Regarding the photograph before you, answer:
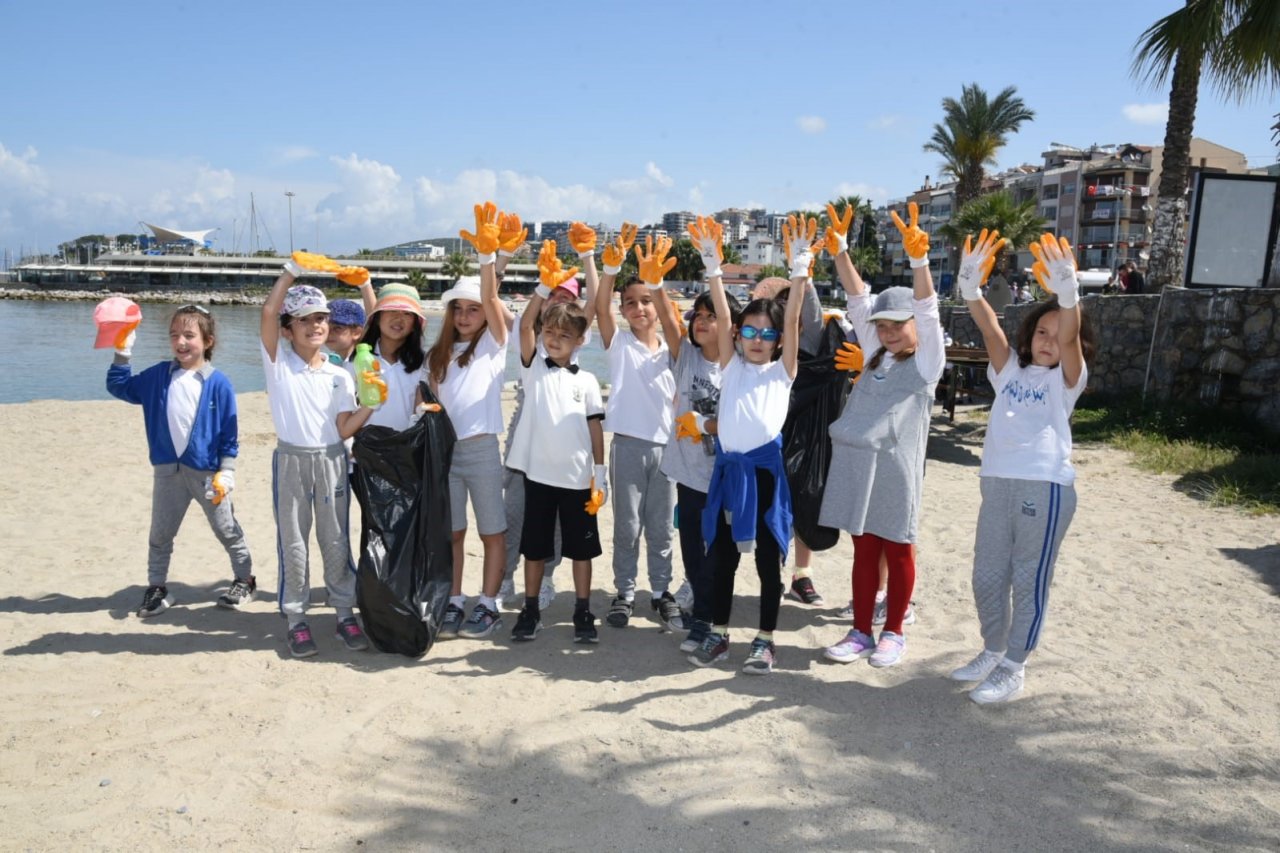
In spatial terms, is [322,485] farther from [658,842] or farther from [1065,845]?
[1065,845]

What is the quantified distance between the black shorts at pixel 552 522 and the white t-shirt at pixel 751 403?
0.82 metres

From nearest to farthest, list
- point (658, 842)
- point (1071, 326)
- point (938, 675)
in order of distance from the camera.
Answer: point (658, 842) < point (1071, 326) < point (938, 675)

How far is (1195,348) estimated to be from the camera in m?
9.80

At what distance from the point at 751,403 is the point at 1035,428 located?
3.81 ft

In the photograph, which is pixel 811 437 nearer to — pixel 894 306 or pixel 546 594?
pixel 894 306

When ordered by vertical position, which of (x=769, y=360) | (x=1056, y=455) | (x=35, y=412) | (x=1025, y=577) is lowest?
(x=35, y=412)

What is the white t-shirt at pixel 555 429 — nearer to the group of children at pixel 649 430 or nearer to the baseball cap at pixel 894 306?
the group of children at pixel 649 430

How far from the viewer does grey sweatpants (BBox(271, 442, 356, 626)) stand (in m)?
3.95

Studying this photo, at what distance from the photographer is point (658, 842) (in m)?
2.63

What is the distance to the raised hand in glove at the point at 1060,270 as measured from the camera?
322 centimetres

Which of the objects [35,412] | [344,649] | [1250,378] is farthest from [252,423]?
[1250,378]

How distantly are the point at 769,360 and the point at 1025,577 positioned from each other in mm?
1414

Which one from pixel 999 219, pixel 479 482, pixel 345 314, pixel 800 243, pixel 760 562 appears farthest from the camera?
pixel 999 219

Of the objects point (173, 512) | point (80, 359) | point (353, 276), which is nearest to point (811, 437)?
point (353, 276)
